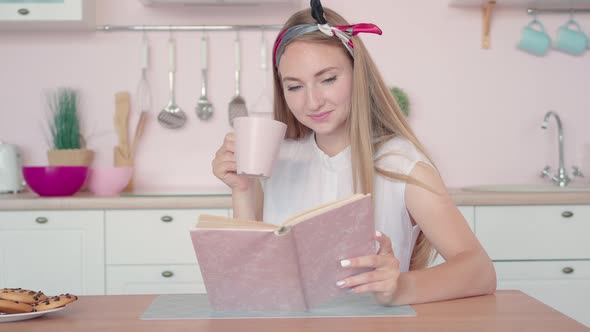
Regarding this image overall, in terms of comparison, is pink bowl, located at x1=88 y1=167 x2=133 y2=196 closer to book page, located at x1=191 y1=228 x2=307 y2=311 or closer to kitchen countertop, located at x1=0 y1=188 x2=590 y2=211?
kitchen countertop, located at x1=0 y1=188 x2=590 y2=211

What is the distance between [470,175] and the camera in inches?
114

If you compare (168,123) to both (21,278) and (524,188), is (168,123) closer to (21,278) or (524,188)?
(21,278)

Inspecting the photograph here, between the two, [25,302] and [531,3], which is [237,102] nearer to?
[531,3]

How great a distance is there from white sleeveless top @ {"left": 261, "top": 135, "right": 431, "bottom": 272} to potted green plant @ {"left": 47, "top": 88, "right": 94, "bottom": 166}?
4.24 ft

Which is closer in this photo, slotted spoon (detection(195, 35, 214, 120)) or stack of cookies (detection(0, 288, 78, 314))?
stack of cookies (detection(0, 288, 78, 314))

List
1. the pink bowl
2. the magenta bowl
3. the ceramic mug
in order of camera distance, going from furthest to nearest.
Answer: the pink bowl, the magenta bowl, the ceramic mug

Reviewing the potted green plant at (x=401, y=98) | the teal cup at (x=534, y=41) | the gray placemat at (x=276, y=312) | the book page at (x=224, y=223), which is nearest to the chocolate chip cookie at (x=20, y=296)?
the gray placemat at (x=276, y=312)

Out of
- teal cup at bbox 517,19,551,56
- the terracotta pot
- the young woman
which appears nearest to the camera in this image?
the young woman

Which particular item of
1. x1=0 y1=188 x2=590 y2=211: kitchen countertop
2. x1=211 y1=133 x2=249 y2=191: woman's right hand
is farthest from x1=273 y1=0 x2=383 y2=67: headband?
x1=0 y1=188 x2=590 y2=211: kitchen countertop

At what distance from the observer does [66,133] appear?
110 inches

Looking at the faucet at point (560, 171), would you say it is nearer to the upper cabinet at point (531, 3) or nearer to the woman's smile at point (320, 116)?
the upper cabinet at point (531, 3)

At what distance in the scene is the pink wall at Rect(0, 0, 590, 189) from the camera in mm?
2896

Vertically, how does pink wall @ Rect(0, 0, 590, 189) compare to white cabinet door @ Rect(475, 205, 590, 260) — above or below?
above

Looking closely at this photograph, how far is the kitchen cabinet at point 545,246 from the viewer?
2385 mm
